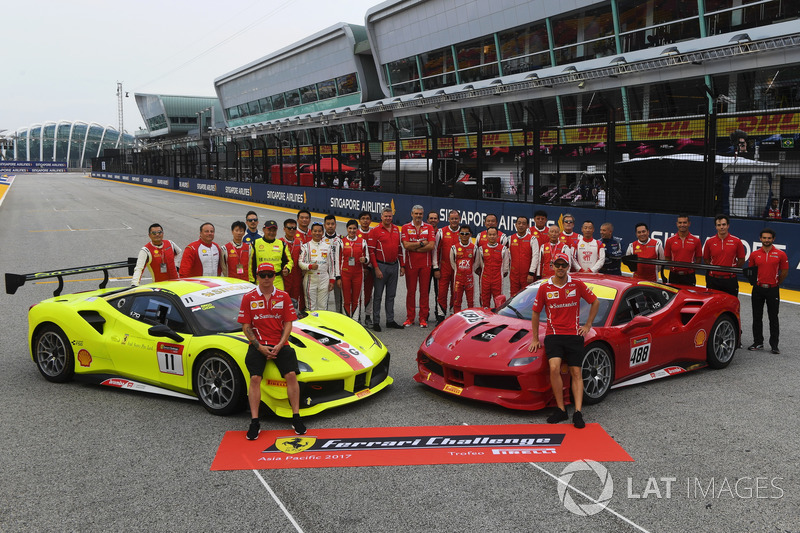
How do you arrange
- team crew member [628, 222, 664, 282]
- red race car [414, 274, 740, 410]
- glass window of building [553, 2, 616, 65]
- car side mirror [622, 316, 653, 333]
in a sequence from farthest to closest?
glass window of building [553, 2, 616, 65] → team crew member [628, 222, 664, 282] → car side mirror [622, 316, 653, 333] → red race car [414, 274, 740, 410]

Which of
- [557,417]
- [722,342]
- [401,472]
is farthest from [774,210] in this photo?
[401,472]

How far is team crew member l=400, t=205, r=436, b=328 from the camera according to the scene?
10.0 m

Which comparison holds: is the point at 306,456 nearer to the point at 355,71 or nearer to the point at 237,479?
the point at 237,479

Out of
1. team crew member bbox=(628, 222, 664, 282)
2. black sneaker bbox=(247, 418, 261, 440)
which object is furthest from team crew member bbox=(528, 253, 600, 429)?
team crew member bbox=(628, 222, 664, 282)

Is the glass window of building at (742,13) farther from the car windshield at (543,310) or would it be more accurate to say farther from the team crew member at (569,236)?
the car windshield at (543,310)

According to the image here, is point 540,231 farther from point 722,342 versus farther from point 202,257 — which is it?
point 202,257

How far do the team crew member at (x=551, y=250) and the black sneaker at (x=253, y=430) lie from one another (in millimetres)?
5251

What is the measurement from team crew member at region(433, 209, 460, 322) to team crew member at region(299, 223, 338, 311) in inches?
63.7

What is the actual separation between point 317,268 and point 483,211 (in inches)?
425

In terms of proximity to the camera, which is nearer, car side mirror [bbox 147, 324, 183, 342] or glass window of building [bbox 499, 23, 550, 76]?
car side mirror [bbox 147, 324, 183, 342]

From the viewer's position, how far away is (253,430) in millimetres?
5641

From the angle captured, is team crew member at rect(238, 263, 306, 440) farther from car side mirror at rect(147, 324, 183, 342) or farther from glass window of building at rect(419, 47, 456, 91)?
glass window of building at rect(419, 47, 456, 91)

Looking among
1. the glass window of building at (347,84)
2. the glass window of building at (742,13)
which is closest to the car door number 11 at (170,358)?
the glass window of building at (742,13)

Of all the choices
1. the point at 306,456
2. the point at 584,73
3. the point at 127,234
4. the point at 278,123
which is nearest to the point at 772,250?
the point at 306,456
